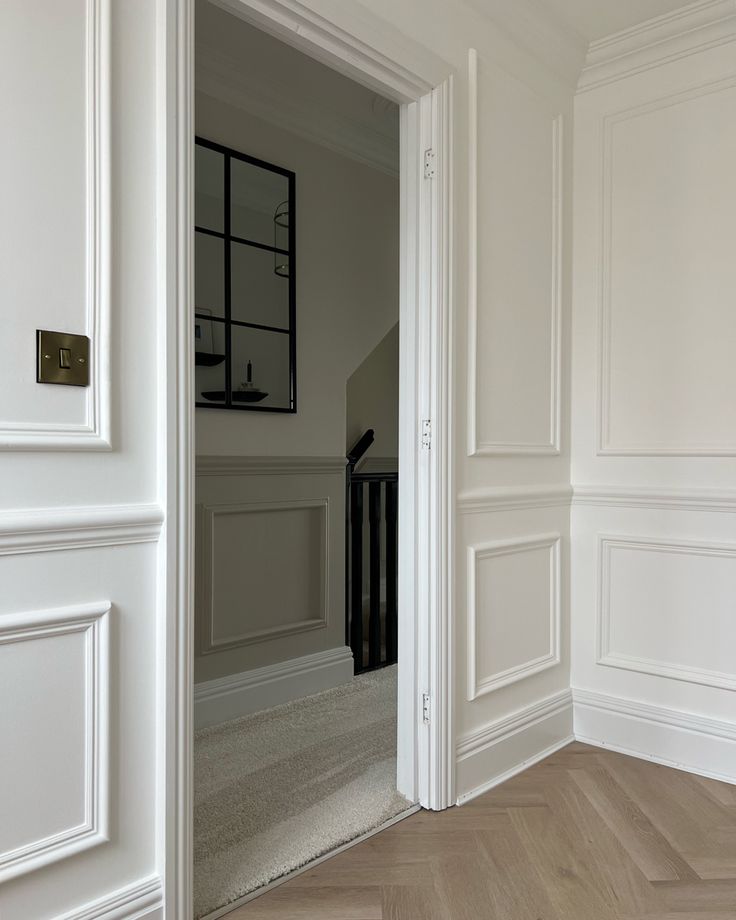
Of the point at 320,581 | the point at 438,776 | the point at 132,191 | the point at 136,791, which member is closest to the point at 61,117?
the point at 132,191

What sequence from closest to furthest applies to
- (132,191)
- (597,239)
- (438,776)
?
(132,191)
(438,776)
(597,239)

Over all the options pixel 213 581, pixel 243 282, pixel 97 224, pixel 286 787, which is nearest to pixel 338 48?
pixel 97 224

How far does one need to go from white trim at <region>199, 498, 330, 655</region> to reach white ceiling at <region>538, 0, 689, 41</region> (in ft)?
6.90

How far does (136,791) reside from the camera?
154 centimetres

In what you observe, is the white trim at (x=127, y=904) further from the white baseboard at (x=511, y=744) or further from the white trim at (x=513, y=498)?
the white trim at (x=513, y=498)

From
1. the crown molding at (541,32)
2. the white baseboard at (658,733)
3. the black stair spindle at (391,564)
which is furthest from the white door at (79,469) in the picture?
the black stair spindle at (391,564)

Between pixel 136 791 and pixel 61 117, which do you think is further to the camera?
pixel 136 791

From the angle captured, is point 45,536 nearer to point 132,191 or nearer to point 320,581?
point 132,191

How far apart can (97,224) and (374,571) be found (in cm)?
255

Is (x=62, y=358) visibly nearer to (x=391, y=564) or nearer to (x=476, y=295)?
(x=476, y=295)

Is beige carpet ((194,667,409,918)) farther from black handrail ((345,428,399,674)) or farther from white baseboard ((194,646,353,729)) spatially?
black handrail ((345,428,399,674))

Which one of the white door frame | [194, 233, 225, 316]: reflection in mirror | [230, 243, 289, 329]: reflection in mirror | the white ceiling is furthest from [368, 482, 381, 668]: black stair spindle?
the white ceiling

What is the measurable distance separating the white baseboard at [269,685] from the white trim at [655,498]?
134cm

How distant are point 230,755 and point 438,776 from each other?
0.81 m
